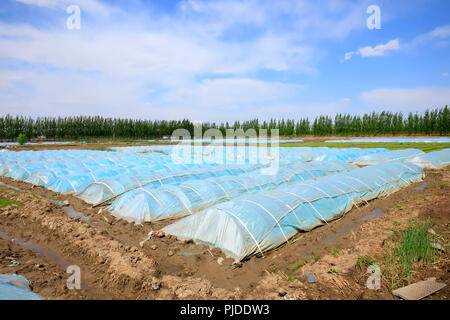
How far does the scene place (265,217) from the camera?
8008 millimetres

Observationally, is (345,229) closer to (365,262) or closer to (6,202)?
(365,262)

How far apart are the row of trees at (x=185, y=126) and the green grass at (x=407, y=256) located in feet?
222

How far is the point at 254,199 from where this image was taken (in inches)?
349

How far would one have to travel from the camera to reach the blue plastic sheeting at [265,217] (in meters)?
7.42

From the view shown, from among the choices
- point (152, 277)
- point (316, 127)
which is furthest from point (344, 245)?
point (316, 127)

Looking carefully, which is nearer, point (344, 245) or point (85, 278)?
point (85, 278)

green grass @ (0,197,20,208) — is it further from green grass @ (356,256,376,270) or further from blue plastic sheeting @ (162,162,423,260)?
green grass @ (356,256,376,270)

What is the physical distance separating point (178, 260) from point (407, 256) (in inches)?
243

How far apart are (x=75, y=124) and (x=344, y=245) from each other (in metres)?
67.3

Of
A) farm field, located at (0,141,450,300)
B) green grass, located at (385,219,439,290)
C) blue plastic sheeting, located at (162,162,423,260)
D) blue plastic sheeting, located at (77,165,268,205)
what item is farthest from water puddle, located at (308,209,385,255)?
blue plastic sheeting, located at (77,165,268,205)

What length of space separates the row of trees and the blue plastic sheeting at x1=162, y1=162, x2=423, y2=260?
2474 inches

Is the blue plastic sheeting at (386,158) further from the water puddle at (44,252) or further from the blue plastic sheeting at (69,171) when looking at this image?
the water puddle at (44,252)

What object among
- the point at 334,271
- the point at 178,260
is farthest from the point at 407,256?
the point at 178,260
